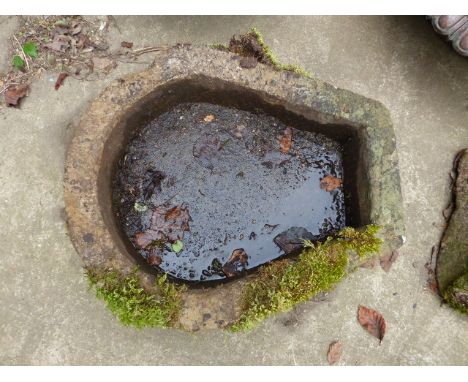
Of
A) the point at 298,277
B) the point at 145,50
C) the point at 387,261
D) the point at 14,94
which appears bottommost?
the point at 298,277

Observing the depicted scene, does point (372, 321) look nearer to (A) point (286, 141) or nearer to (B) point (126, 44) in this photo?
(A) point (286, 141)

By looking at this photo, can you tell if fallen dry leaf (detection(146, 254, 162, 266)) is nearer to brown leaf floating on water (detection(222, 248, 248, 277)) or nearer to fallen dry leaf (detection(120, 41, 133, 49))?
brown leaf floating on water (detection(222, 248, 248, 277))

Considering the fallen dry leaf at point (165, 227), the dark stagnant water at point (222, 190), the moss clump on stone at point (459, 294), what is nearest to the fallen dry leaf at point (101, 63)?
the dark stagnant water at point (222, 190)

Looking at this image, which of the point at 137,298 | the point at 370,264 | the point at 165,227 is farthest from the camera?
the point at 165,227

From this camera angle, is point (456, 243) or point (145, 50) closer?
point (456, 243)

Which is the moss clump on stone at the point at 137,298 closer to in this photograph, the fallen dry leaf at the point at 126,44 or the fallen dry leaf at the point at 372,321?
the fallen dry leaf at the point at 372,321

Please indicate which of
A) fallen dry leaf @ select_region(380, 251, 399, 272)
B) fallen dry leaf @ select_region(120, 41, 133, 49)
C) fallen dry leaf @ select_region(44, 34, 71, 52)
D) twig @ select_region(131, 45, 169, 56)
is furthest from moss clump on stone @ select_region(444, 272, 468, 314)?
fallen dry leaf @ select_region(44, 34, 71, 52)

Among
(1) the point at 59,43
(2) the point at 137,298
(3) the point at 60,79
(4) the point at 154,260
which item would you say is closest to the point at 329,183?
(4) the point at 154,260
